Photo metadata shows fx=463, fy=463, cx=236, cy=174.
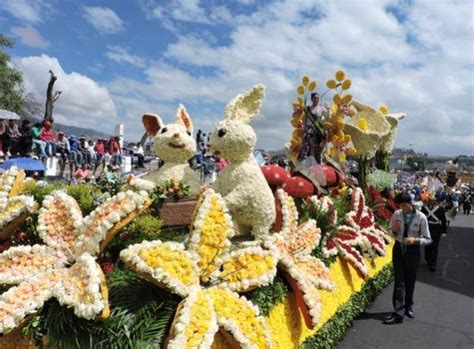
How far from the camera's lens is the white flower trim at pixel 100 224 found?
2975 mm

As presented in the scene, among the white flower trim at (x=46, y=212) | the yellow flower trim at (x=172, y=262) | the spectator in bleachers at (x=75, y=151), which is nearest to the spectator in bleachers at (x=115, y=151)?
the spectator in bleachers at (x=75, y=151)

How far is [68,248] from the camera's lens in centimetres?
315

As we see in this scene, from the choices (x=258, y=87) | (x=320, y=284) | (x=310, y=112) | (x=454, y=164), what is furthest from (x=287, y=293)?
(x=454, y=164)

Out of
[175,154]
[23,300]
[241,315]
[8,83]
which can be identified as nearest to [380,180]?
[175,154]

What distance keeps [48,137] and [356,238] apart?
35.5 feet

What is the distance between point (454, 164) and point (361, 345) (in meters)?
14.8

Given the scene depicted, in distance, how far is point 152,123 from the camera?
231 inches

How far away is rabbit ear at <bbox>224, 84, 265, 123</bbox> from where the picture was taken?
16.2 feet

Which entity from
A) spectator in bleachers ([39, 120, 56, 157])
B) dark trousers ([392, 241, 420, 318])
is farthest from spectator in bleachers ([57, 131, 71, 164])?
dark trousers ([392, 241, 420, 318])

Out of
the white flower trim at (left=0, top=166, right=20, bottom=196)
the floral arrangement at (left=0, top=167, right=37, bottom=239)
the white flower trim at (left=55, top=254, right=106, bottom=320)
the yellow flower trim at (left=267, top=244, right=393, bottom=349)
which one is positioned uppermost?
the white flower trim at (left=0, top=166, right=20, bottom=196)

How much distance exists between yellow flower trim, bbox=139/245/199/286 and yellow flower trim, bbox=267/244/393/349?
36.5 inches

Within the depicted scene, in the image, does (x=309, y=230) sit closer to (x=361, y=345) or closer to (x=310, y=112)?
(x=361, y=345)

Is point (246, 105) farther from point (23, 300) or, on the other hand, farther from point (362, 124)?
point (362, 124)

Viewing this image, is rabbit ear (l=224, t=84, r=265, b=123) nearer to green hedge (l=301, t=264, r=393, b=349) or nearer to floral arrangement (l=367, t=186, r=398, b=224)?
green hedge (l=301, t=264, r=393, b=349)
